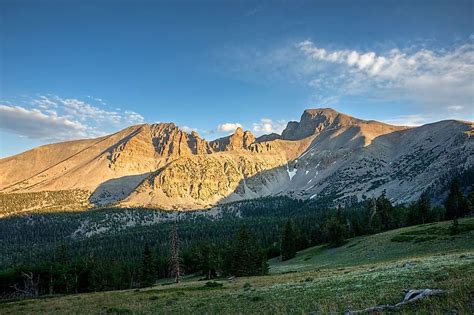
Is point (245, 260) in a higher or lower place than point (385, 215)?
lower

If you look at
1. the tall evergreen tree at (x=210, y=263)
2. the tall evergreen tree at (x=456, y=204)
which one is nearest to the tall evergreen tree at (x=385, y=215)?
the tall evergreen tree at (x=456, y=204)

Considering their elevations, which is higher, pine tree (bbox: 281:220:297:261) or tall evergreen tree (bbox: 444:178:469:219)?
tall evergreen tree (bbox: 444:178:469:219)

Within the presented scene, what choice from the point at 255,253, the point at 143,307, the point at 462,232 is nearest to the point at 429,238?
the point at 462,232

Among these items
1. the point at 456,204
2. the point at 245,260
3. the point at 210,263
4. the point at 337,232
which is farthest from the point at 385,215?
the point at 210,263

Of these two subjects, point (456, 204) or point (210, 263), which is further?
point (456, 204)

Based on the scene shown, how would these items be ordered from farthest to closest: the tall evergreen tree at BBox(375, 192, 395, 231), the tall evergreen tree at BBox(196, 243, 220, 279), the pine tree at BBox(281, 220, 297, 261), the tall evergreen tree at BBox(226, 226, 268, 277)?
1. the tall evergreen tree at BBox(375, 192, 395, 231)
2. the pine tree at BBox(281, 220, 297, 261)
3. the tall evergreen tree at BBox(196, 243, 220, 279)
4. the tall evergreen tree at BBox(226, 226, 268, 277)

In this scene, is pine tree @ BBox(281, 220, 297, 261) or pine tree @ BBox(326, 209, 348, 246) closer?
pine tree @ BBox(326, 209, 348, 246)

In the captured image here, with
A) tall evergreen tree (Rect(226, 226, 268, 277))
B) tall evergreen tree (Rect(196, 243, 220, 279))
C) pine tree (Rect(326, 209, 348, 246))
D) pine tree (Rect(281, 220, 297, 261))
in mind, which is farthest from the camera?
pine tree (Rect(281, 220, 297, 261))

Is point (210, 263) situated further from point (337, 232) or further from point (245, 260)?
point (337, 232)

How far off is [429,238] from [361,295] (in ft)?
179

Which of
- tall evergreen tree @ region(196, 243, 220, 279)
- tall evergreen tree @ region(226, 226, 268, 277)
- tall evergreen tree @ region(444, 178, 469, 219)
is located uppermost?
tall evergreen tree @ region(444, 178, 469, 219)

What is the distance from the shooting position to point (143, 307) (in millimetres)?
28219

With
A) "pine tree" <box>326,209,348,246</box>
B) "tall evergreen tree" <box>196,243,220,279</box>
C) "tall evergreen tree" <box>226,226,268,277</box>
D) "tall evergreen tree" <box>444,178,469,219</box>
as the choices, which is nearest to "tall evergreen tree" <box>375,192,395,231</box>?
"pine tree" <box>326,209,348,246</box>

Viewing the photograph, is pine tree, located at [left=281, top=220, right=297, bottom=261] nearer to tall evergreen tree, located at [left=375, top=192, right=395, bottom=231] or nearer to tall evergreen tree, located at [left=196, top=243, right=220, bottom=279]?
tall evergreen tree, located at [left=196, top=243, right=220, bottom=279]
